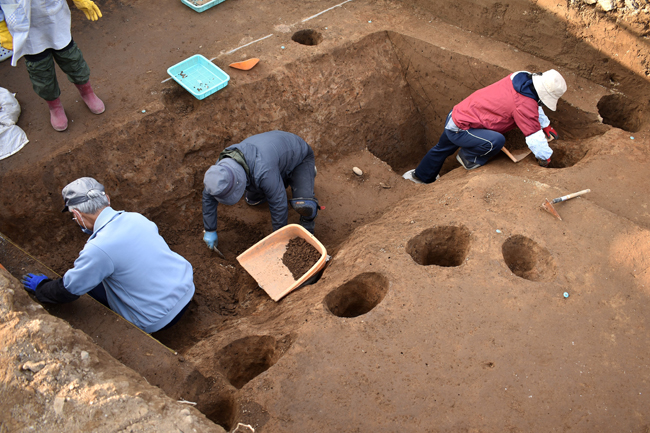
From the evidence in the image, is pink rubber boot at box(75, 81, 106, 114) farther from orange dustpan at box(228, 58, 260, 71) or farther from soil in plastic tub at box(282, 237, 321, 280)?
soil in plastic tub at box(282, 237, 321, 280)

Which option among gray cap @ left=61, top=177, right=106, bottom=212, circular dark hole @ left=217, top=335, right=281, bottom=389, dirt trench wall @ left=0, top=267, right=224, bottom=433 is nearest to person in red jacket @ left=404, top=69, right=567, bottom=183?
circular dark hole @ left=217, top=335, right=281, bottom=389

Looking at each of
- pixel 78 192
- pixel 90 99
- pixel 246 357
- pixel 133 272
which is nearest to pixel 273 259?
pixel 246 357

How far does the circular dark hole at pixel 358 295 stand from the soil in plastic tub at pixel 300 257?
690mm

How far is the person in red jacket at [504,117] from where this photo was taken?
13.7 ft

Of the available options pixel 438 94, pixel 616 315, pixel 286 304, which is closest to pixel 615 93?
pixel 438 94

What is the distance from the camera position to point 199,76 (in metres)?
4.85

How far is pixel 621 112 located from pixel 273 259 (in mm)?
4401

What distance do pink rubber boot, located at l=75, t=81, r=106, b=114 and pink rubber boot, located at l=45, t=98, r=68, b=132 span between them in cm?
23

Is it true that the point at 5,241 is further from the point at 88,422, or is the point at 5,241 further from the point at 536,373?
the point at 536,373

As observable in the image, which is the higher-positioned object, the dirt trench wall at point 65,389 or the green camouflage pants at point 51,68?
the green camouflage pants at point 51,68

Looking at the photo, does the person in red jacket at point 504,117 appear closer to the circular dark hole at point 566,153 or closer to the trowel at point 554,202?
the circular dark hole at point 566,153

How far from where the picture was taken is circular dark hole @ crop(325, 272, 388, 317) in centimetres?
335

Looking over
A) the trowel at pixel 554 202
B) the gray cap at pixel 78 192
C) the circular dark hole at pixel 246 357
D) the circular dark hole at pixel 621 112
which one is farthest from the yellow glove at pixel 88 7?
the circular dark hole at pixel 621 112

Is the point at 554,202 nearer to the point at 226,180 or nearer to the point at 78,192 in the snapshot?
the point at 226,180
